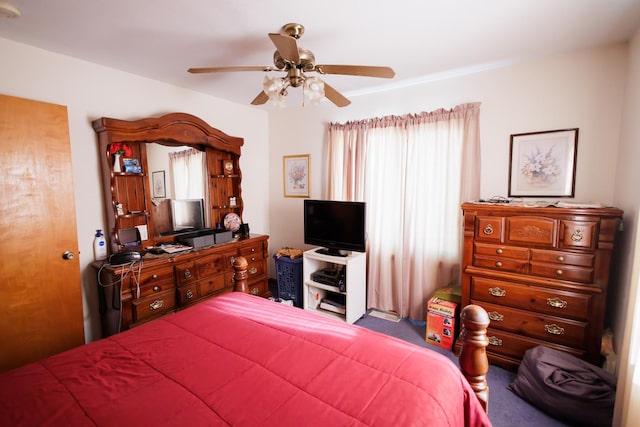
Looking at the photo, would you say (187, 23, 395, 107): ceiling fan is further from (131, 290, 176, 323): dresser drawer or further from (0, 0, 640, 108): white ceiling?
(131, 290, 176, 323): dresser drawer

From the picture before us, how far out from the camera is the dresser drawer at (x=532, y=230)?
203cm

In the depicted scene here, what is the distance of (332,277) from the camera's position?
3.05m

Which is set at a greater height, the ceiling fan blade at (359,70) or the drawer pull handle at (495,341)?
the ceiling fan blade at (359,70)

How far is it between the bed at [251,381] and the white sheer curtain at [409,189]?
169cm

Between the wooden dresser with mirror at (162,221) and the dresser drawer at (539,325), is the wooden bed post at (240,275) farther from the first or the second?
the dresser drawer at (539,325)

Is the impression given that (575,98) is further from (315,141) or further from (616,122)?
(315,141)

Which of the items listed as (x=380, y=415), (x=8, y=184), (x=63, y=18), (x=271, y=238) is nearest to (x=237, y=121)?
(x=271, y=238)

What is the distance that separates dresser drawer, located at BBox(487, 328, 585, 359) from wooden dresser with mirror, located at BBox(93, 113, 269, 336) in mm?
2406

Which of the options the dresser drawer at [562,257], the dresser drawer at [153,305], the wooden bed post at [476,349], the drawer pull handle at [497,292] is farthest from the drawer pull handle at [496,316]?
the dresser drawer at [153,305]

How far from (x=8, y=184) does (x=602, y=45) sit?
436cm

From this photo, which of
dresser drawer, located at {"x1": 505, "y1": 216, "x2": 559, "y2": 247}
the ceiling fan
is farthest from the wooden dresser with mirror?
dresser drawer, located at {"x1": 505, "y1": 216, "x2": 559, "y2": 247}

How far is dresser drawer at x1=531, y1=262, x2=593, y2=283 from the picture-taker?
77.0 inches

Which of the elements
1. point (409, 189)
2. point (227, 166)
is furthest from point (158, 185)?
point (409, 189)

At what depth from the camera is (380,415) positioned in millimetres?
947
